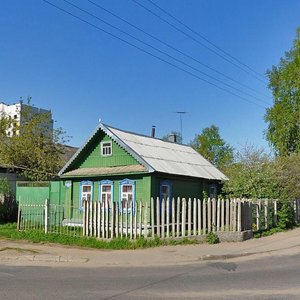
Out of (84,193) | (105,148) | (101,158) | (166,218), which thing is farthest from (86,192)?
(166,218)

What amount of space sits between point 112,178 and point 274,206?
7.90 meters

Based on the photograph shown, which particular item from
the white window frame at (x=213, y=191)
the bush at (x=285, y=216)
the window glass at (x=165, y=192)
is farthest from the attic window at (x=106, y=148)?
the bush at (x=285, y=216)

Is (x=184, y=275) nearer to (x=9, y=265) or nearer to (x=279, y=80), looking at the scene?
(x=9, y=265)

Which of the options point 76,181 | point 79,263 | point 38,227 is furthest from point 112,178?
point 79,263

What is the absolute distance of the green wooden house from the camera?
67.0ft

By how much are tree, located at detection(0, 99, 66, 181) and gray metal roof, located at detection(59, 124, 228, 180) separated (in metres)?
9.48

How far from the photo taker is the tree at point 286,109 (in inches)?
1470

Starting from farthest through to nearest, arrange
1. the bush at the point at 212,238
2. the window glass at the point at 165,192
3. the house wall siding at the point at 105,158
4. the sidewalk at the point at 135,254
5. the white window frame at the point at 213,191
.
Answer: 1. the white window frame at the point at 213,191
2. the house wall siding at the point at 105,158
3. the window glass at the point at 165,192
4. the bush at the point at 212,238
5. the sidewalk at the point at 135,254

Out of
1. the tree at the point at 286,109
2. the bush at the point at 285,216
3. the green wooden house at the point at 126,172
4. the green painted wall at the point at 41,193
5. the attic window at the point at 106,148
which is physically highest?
the tree at the point at 286,109

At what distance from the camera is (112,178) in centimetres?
2161

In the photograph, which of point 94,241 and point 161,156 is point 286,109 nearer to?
point 161,156

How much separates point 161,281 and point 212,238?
676 cm

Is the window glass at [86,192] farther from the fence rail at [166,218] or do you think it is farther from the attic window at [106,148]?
the fence rail at [166,218]

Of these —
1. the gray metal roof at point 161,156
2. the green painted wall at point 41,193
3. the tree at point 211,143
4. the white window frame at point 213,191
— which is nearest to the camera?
the gray metal roof at point 161,156
